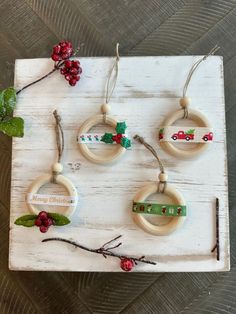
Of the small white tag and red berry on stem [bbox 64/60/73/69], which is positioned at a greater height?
red berry on stem [bbox 64/60/73/69]

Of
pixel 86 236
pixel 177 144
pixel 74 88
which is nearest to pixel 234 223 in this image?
pixel 177 144

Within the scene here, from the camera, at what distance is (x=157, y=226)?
3.04 feet

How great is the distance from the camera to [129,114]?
3.19 feet

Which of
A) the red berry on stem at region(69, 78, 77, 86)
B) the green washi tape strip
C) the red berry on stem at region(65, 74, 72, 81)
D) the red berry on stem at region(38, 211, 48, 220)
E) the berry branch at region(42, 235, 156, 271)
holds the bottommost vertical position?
the berry branch at region(42, 235, 156, 271)

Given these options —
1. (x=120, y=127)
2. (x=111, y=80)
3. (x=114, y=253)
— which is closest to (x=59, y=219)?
(x=114, y=253)

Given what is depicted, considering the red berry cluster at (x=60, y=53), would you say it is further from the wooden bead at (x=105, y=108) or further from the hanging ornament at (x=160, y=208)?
the hanging ornament at (x=160, y=208)

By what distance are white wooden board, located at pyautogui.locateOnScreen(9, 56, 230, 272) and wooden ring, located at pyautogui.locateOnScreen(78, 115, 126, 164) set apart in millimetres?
23

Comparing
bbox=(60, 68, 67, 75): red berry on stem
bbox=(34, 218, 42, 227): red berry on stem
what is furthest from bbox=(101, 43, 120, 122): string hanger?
bbox=(34, 218, 42, 227): red berry on stem

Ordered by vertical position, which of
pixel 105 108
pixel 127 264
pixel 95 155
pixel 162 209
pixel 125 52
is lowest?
pixel 127 264

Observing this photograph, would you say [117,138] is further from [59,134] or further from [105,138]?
[59,134]

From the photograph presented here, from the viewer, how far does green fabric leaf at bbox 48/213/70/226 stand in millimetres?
914

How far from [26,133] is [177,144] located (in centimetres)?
36

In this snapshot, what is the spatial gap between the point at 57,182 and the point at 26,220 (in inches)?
4.4

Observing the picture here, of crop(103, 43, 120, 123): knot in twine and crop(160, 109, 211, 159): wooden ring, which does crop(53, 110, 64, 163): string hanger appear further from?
crop(160, 109, 211, 159): wooden ring
